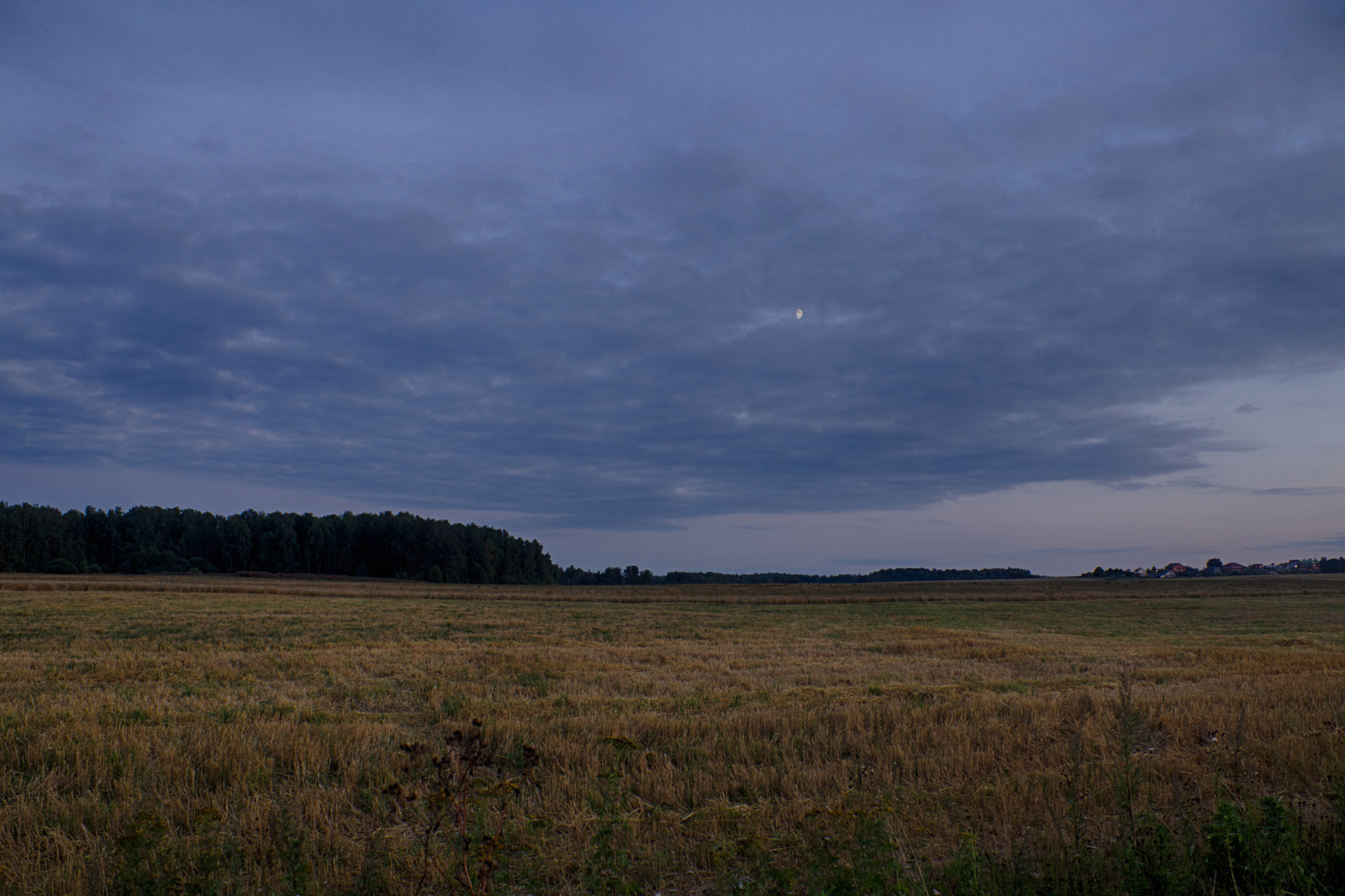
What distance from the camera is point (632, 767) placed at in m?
9.33

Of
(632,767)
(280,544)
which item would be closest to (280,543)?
(280,544)

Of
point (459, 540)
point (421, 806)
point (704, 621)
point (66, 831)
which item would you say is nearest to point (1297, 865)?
point (421, 806)

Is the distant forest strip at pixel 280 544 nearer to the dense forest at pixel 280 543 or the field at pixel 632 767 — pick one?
the dense forest at pixel 280 543

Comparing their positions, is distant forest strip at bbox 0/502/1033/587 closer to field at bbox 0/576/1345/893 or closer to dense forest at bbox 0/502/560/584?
dense forest at bbox 0/502/560/584

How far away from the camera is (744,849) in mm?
5742

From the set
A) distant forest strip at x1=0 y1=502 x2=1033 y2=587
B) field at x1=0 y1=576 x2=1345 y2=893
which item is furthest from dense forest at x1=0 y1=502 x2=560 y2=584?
field at x1=0 y1=576 x2=1345 y2=893

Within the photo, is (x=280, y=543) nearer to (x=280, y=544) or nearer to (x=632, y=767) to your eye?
(x=280, y=544)

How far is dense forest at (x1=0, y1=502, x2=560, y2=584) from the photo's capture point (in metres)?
150

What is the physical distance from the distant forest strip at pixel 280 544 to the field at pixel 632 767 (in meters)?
135

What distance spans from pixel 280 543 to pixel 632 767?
18375 centimetres

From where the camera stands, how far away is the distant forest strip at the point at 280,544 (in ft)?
488

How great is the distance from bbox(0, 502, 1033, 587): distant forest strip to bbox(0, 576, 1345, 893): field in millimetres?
134714

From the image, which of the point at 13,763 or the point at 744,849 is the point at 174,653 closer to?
the point at 13,763

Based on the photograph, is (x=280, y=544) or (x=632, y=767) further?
(x=280, y=544)
